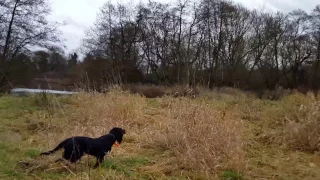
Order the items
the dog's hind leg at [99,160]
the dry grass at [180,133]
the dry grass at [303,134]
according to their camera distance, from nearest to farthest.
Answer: the dog's hind leg at [99,160]
the dry grass at [180,133]
the dry grass at [303,134]

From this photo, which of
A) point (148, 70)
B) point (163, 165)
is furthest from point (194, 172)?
point (148, 70)

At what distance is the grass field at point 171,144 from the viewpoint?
4.14 m

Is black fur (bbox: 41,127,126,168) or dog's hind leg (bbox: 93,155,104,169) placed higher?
black fur (bbox: 41,127,126,168)

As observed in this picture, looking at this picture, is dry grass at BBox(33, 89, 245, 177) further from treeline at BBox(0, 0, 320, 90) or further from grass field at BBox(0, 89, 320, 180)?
treeline at BBox(0, 0, 320, 90)

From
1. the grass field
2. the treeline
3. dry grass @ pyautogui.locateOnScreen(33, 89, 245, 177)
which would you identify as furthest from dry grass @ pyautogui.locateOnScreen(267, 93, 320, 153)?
the treeline

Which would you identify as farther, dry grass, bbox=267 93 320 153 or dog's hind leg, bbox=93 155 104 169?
dry grass, bbox=267 93 320 153

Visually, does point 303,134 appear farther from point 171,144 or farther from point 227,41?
point 227,41

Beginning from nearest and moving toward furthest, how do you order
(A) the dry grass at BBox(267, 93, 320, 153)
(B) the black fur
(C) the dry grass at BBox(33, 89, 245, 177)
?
(B) the black fur → (C) the dry grass at BBox(33, 89, 245, 177) → (A) the dry grass at BBox(267, 93, 320, 153)

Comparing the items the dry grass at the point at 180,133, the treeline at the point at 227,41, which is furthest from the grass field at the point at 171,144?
the treeline at the point at 227,41

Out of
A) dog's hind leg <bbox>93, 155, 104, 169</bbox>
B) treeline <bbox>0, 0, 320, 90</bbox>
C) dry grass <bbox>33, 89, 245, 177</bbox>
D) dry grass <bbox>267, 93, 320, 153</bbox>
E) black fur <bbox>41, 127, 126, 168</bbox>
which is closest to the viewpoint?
black fur <bbox>41, 127, 126, 168</bbox>

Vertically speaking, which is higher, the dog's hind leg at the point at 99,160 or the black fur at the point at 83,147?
the black fur at the point at 83,147

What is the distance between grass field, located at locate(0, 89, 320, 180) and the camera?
4.14 metres

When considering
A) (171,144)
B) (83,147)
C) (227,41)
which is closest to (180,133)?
(171,144)

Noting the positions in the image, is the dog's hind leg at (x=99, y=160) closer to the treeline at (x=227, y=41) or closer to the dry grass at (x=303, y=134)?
the dry grass at (x=303, y=134)
